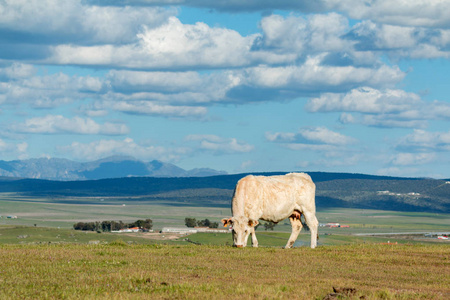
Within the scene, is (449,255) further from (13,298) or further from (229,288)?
(13,298)

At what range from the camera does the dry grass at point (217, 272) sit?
19.6 metres

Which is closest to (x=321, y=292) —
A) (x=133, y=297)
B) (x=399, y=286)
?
(x=399, y=286)

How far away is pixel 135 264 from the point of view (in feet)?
83.4

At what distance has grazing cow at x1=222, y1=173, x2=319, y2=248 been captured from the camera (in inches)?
1359

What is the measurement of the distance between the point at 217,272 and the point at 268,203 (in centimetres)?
1179

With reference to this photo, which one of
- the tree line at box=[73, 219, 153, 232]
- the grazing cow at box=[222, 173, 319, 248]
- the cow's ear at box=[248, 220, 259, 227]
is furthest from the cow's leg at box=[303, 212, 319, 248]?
the tree line at box=[73, 219, 153, 232]

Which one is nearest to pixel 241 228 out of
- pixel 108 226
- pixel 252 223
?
pixel 252 223

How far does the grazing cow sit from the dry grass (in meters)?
2.00

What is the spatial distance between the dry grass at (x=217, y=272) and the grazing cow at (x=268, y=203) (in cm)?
200

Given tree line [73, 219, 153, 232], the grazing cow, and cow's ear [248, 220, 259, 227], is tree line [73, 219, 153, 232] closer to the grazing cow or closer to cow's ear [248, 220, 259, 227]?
the grazing cow

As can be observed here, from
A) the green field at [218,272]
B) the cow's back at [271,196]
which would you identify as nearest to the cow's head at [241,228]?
the cow's back at [271,196]

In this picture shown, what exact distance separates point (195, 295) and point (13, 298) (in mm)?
4557

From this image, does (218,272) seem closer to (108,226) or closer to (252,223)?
(252,223)

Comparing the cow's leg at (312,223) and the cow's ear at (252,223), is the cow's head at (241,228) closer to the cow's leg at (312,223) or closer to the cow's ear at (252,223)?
the cow's ear at (252,223)
